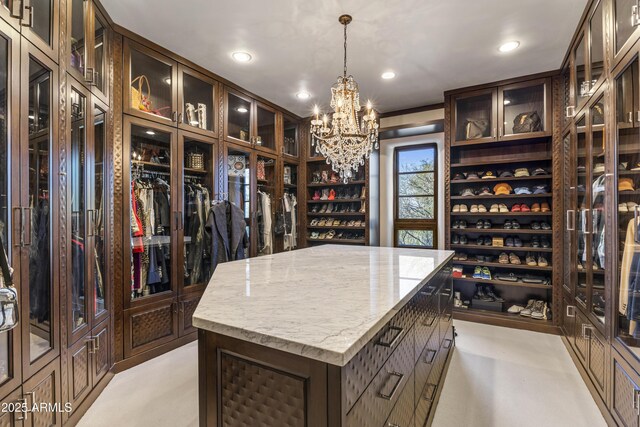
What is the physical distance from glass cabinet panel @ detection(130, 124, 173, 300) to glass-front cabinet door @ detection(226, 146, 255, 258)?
79 centimetres

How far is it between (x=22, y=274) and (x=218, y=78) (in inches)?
104

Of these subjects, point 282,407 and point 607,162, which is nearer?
point 282,407

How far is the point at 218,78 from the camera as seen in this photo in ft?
11.0

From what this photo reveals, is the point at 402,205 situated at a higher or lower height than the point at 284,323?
higher

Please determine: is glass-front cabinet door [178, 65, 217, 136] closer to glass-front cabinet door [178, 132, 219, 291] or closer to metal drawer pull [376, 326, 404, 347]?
glass-front cabinet door [178, 132, 219, 291]

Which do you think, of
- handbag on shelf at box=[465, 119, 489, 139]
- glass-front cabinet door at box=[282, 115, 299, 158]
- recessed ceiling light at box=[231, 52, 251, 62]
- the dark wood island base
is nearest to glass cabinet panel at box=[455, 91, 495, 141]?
handbag on shelf at box=[465, 119, 489, 139]

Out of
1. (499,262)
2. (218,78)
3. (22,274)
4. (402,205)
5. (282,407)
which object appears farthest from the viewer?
(402,205)

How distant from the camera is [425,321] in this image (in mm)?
1683

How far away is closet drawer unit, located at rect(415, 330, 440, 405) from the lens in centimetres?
155

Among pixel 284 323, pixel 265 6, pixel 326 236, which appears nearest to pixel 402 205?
pixel 326 236

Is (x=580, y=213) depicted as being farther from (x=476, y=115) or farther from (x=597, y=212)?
(x=476, y=115)

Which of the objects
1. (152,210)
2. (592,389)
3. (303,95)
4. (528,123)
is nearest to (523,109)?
(528,123)

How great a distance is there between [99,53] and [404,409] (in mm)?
3119

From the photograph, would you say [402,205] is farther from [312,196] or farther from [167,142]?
[167,142]
